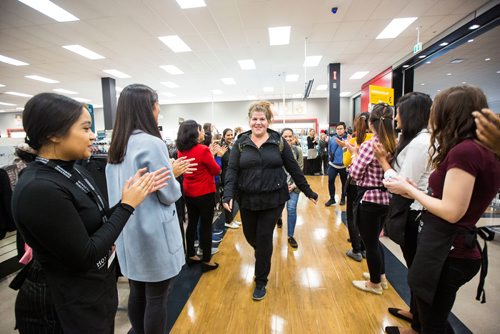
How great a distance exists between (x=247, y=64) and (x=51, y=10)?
16.1 feet

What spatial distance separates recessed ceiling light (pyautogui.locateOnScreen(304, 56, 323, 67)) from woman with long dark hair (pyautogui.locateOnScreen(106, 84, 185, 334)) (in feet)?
23.0

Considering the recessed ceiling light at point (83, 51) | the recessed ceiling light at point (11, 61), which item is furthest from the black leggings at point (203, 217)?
the recessed ceiling light at point (11, 61)

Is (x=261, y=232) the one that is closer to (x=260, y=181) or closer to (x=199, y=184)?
(x=260, y=181)

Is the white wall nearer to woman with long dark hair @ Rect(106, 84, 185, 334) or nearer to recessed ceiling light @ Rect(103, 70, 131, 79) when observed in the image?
recessed ceiling light @ Rect(103, 70, 131, 79)

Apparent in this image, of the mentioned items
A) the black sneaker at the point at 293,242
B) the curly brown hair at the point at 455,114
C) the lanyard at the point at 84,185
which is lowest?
the black sneaker at the point at 293,242

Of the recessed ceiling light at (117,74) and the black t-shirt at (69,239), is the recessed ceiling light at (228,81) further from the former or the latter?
the black t-shirt at (69,239)

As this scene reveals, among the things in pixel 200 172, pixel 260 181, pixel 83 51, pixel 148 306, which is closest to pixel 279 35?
pixel 200 172

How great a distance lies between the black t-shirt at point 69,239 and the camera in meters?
0.75

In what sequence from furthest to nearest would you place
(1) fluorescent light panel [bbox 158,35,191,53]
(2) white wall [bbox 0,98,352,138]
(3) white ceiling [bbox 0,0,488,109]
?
1. (2) white wall [bbox 0,98,352,138]
2. (1) fluorescent light panel [bbox 158,35,191,53]
3. (3) white ceiling [bbox 0,0,488,109]

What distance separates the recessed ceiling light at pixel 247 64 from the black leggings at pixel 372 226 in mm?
6563

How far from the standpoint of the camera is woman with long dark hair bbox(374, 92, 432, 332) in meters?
1.49

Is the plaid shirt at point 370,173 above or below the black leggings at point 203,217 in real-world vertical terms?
above

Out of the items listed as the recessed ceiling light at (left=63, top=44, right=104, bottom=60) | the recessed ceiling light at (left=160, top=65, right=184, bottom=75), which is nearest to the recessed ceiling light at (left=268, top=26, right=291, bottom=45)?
the recessed ceiling light at (left=160, top=65, right=184, bottom=75)

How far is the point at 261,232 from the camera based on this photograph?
6.82 ft
